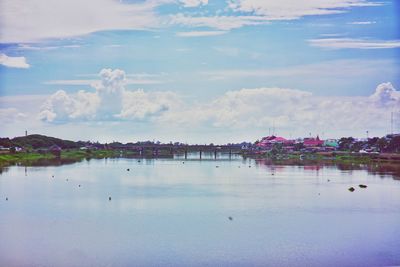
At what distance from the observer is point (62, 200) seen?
2706 centimetres

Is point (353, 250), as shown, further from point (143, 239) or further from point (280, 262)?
point (143, 239)

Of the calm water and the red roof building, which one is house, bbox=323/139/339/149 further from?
the calm water

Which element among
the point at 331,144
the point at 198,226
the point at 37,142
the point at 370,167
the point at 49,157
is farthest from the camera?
the point at 331,144

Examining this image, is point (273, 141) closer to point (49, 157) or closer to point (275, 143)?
point (275, 143)

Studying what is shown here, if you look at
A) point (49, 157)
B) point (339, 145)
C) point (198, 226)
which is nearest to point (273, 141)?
point (339, 145)

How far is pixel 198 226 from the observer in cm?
1927

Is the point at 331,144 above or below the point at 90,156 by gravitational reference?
above

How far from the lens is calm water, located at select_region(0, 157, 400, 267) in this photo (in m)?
14.6

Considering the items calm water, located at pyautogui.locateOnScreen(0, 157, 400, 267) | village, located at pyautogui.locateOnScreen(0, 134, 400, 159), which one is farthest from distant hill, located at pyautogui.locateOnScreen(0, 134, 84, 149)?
calm water, located at pyautogui.locateOnScreen(0, 157, 400, 267)

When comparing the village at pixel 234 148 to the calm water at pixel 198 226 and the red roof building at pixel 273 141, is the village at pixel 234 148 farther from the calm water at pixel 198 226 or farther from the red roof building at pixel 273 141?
the calm water at pixel 198 226

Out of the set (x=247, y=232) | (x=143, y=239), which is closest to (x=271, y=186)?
(x=247, y=232)

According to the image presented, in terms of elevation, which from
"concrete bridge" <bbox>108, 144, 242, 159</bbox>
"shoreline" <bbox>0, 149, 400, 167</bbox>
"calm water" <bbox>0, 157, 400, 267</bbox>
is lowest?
"calm water" <bbox>0, 157, 400, 267</bbox>

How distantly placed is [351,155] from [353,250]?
5877 cm

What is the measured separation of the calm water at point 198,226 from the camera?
577 inches
